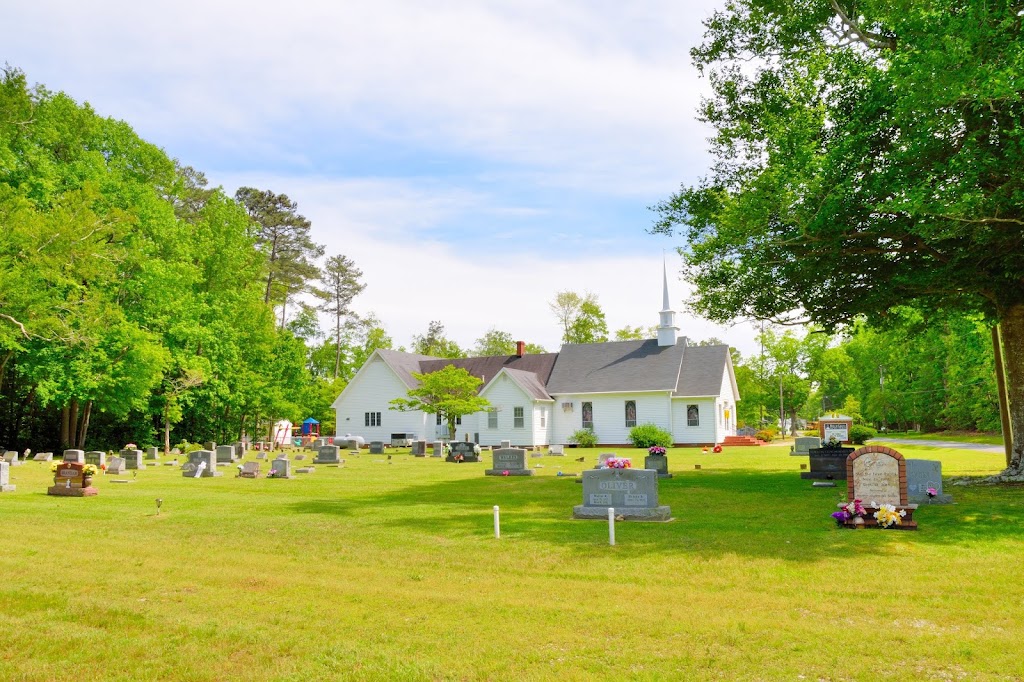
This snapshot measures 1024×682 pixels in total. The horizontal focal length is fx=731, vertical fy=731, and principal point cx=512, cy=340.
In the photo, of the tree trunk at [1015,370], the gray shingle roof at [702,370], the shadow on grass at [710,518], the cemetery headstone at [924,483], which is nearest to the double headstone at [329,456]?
the shadow on grass at [710,518]

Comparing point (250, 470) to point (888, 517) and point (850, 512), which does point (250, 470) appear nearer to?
point (850, 512)

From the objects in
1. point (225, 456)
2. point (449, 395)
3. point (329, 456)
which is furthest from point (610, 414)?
point (225, 456)

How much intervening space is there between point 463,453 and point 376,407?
66.3ft

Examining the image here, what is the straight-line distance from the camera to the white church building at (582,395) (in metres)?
50.7

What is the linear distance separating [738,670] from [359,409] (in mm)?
52173

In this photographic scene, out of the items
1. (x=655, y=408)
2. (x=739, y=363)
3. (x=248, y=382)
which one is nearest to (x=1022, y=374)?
(x=655, y=408)

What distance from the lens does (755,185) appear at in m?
17.8

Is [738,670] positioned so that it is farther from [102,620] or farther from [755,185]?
[755,185]

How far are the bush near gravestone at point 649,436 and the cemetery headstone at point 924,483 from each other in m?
30.9

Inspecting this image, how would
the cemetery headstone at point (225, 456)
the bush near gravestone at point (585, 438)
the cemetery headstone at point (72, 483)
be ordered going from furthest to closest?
the bush near gravestone at point (585, 438) → the cemetery headstone at point (225, 456) → the cemetery headstone at point (72, 483)

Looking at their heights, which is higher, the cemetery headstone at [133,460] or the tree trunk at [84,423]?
the tree trunk at [84,423]

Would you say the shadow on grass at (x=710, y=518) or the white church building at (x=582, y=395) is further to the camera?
the white church building at (x=582, y=395)

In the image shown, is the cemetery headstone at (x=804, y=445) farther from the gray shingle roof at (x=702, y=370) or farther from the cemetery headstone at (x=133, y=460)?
the cemetery headstone at (x=133, y=460)

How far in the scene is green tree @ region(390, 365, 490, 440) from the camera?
154 ft
